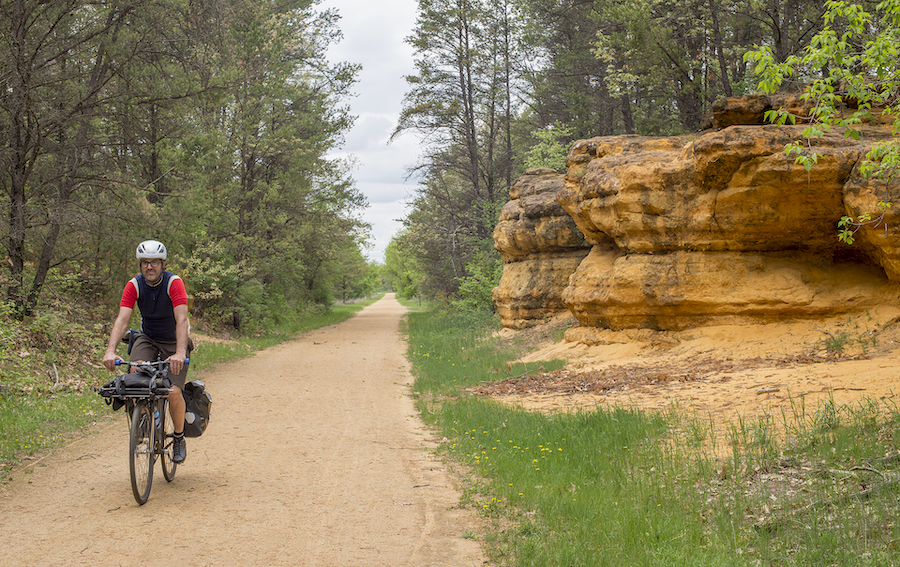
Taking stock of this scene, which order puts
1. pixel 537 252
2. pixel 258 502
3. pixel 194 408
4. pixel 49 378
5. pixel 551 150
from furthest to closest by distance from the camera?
pixel 551 150, pixel 537 252, pixel 49 378, pixel 194 408, pixel 258 502

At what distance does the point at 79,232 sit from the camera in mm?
13461

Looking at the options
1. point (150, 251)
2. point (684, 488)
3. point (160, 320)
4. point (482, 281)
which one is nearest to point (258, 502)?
point (160, 320)

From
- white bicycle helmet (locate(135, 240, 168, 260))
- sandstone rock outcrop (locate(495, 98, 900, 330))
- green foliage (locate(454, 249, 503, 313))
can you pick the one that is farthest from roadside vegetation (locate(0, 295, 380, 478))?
green foliage (locate(454, 249, 503, 313))

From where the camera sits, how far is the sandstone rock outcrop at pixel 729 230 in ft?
36.3

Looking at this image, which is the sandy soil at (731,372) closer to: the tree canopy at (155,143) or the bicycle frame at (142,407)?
the bicycle frame at (142,407)

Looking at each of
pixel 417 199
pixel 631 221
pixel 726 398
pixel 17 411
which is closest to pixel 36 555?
pixel 17 411

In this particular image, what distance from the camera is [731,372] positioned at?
391 inches

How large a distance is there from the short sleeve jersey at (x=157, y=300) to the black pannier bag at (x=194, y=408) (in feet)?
2.12

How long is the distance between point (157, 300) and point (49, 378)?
676 centimetres

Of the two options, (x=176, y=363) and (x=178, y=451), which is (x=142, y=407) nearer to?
(x=176, y=363)

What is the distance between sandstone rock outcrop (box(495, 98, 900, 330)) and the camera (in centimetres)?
1105

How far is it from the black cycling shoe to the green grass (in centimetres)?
294

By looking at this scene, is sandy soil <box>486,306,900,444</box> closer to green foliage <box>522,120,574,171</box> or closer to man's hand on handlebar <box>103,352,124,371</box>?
man's hand on handlebar <box>103,352,124,371</box>

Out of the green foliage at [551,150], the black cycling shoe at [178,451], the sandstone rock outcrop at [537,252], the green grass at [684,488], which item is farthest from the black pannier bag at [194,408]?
the green foliage at [551,150]
